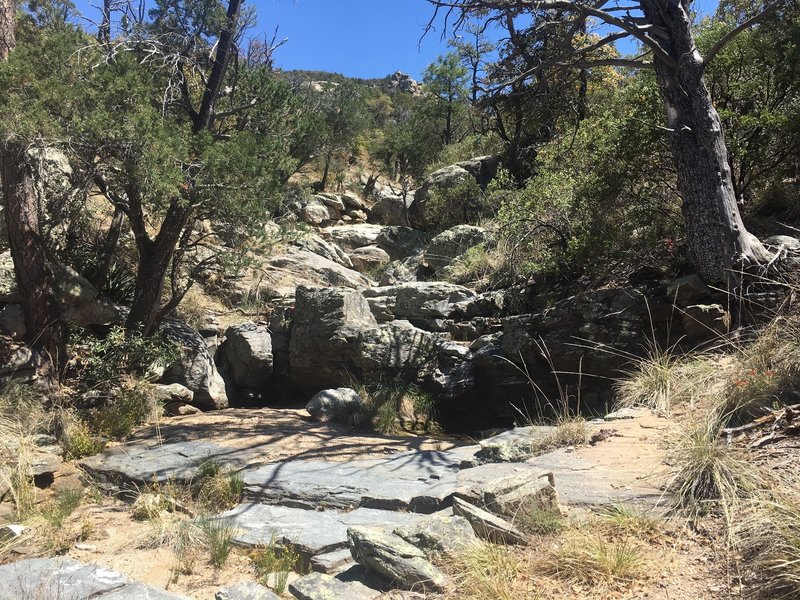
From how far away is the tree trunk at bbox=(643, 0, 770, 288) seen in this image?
6.96 metres

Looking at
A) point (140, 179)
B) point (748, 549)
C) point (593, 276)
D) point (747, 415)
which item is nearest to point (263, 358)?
point (140, 179)

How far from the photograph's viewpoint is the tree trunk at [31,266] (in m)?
8.12

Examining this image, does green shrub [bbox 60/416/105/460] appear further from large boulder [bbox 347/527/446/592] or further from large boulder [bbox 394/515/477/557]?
large boulder [bbox 394/515/477/557]

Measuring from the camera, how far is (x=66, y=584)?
12.0 feet

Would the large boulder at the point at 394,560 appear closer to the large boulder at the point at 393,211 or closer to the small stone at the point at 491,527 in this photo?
the small stone at the point at 491,527

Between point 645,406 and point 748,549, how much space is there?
3.26 m

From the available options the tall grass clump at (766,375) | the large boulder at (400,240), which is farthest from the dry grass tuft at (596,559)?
the large boulder at (400,240)

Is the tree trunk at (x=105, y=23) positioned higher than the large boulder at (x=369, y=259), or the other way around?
the tree trunk at (x=105, y=23)

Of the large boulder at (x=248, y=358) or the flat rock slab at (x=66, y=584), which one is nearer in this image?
the flat rock slab at (x=66, y=584)

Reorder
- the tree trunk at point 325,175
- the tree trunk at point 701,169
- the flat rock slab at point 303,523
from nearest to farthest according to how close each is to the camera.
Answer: the flat rock slab at point 303,523
the tree trunk at point 701,169
the tree trunk at point 325,175

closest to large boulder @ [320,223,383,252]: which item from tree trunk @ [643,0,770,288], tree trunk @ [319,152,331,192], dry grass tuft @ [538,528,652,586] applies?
tree trunk @ [319,152,331,192]

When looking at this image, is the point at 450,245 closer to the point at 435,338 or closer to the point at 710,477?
the point at 435,338

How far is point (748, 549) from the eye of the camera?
2930mm

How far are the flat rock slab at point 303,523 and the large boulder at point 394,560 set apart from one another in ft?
1.67
